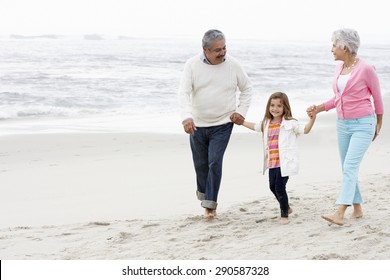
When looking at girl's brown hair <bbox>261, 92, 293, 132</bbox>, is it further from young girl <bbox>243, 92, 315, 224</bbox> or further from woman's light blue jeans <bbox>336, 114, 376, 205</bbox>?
woman's light blue jeans <bbox>336, 114, 376, 205</bbox>

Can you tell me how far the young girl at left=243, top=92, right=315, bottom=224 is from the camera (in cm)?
577

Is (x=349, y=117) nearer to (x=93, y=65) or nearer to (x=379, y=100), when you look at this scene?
(x=379, y=100)

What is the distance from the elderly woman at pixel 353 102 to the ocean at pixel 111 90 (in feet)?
23.3

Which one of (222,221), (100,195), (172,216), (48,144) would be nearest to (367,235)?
(222,221)

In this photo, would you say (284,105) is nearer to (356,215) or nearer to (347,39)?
(347,39)

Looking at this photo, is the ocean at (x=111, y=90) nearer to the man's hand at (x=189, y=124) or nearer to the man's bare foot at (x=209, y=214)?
the man's bare foot at (x=209, y=214)

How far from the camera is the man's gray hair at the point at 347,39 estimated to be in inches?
216

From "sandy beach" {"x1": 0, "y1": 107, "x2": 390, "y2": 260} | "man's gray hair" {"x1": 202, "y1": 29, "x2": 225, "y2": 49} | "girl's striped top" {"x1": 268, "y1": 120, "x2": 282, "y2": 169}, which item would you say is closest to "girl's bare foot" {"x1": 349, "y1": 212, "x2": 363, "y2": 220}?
"sandy beach" {"x1": 0, "y1": 107, "x2": 390, "y2": 260}

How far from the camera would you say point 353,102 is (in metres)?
5.54

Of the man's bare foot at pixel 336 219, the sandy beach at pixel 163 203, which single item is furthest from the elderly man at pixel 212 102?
the man's bare foot at pixel 336 219

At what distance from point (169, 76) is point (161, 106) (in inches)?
377

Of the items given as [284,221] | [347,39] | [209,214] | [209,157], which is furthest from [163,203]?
[347,39]

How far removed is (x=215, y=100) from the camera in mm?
6059

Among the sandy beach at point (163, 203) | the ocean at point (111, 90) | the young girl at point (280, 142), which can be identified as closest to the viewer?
the sandy beach at point (163, 203)
